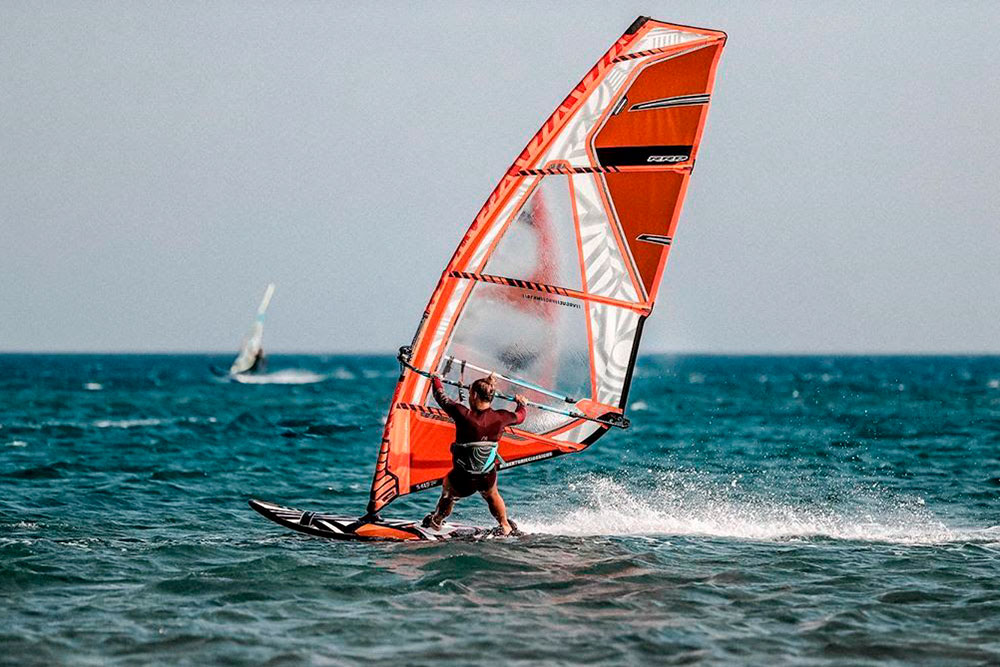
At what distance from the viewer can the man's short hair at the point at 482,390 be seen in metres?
Result: 9.51

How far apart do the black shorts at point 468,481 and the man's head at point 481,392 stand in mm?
656

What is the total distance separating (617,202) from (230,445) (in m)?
14.3

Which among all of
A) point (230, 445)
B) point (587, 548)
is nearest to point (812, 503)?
point (587, 548)

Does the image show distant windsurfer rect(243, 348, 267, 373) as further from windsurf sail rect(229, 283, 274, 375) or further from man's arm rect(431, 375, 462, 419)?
man's arm rect(431, 375, 462, 419)

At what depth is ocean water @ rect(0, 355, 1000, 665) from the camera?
7.10 meters

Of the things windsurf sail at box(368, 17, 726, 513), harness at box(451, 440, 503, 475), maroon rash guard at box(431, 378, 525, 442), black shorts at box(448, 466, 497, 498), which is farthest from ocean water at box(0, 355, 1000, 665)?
windsurf sail at box(368, 17, 726, 513)

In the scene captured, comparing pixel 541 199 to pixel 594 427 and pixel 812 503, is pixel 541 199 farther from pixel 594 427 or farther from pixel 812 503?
pixel 812 503

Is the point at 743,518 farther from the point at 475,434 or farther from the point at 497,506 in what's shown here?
the point at 475,434

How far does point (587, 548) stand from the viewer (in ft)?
33.7

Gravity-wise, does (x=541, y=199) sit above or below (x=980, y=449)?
above

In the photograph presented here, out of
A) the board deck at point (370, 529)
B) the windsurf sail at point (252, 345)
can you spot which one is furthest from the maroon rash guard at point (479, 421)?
the windsurf sail at point (252, 345)

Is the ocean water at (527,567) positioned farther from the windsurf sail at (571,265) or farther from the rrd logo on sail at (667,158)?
the rrd logo on sail at (667,158)

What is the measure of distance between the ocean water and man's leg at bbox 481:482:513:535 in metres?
0.27

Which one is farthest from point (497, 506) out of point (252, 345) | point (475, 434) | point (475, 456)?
point (252, 345)
